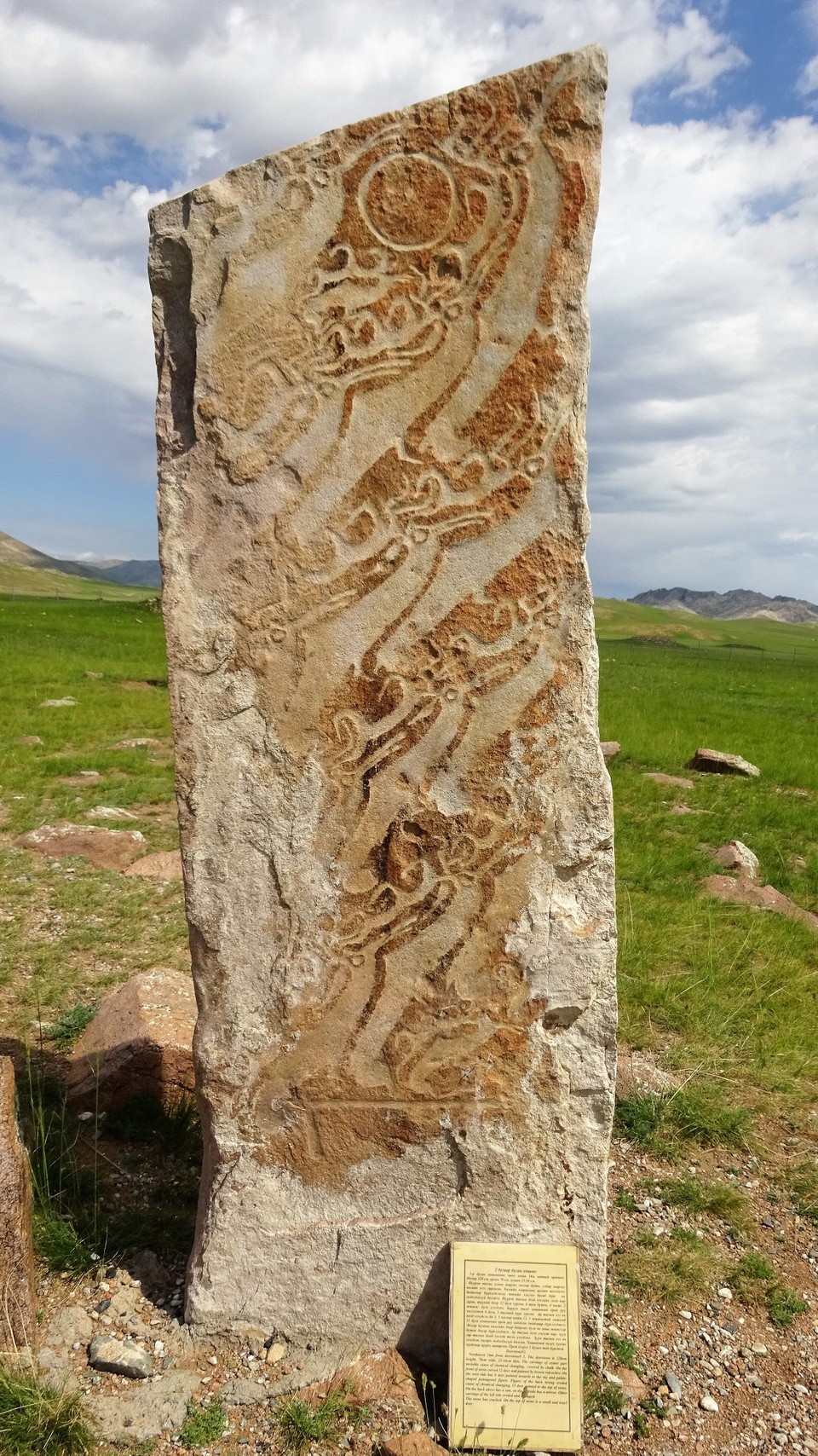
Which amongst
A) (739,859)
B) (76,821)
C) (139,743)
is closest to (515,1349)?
(739,859)

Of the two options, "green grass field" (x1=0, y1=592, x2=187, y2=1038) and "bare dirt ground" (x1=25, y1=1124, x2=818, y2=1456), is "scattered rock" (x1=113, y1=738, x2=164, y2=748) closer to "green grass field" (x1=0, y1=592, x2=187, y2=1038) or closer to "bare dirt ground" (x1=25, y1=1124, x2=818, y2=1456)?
"green grass field" (x1=0, y1=592, x2=187, y2=1038)

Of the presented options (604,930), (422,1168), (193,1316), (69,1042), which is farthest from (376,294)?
(69,1042)

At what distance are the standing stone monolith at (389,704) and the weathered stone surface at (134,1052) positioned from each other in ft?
3.48

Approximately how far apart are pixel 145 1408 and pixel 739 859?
19.8 ft

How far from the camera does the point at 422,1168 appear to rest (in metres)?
2.84

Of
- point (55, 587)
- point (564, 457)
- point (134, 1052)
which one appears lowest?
point (134, 1052)

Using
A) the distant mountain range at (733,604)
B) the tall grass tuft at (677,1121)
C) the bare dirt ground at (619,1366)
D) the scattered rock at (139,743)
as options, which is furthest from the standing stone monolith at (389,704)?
the distant mountain range at (733,604)

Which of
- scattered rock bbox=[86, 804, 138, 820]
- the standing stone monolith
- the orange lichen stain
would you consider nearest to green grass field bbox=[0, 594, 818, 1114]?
scattered rock bbox=[86, 804, 138, 820]

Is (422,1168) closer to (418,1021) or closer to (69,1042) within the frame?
(418,1021)

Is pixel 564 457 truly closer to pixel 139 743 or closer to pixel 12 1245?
pixel 12 1245

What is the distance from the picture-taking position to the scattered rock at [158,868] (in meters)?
6.64

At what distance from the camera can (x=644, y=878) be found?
717 centimetres

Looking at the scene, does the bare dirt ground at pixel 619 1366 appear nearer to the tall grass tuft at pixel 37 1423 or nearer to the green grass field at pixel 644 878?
the tall grass tuft at pixel 37 1423

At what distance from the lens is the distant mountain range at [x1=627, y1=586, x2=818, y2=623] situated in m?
155
